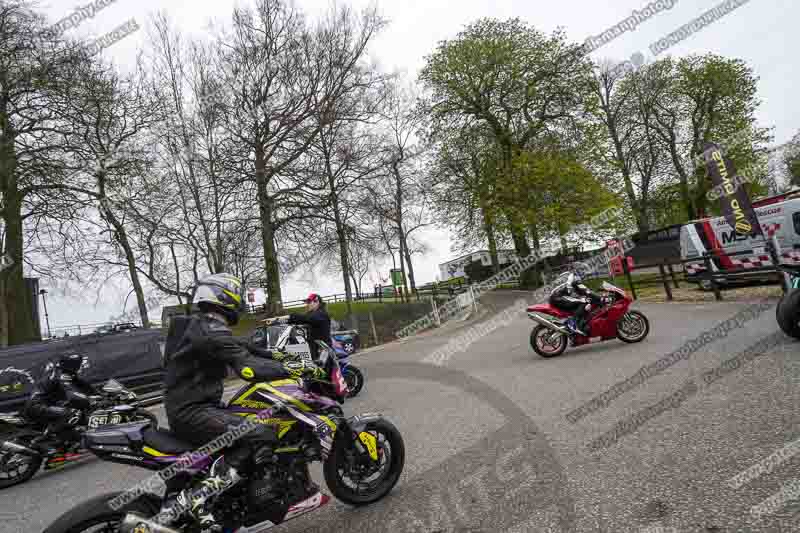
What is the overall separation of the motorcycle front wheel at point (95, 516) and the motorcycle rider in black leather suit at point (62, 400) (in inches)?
197

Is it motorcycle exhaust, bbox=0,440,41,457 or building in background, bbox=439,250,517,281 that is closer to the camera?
motorcycle exhaust, bbox=0,440,41,457

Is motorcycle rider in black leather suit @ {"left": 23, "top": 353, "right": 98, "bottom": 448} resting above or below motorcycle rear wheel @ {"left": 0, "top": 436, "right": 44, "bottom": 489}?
above

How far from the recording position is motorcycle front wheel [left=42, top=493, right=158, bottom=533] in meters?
2.62

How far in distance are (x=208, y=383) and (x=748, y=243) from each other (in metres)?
17.0

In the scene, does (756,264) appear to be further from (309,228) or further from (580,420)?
(309,228)

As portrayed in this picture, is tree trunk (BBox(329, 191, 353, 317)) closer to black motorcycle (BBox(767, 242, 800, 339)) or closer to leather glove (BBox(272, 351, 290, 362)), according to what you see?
black motorcycle (BBox(767, 242, 800, 339))

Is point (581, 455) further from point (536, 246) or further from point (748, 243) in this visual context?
point (536, 246)

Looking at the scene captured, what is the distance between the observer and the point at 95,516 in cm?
271

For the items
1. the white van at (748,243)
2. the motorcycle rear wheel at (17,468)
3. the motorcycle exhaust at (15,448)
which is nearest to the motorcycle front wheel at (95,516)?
the motorcycle exhaust at (15,448)

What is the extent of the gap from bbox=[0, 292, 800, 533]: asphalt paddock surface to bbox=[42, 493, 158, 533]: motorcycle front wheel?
1207 mm

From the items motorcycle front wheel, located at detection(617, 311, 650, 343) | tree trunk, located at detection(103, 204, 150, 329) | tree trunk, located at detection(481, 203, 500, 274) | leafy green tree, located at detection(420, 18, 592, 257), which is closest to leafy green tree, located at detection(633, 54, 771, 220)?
leafy green tree, located at detection(420, 18, 592, 257)

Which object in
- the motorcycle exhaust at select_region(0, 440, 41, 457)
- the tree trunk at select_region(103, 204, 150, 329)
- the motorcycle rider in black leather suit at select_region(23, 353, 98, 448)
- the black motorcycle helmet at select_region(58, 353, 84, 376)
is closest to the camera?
the motorcycle exhaust at select_region(0, 440, 41, 457)

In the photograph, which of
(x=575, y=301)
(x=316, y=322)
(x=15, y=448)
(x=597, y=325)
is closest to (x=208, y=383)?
(x=316, y=322)

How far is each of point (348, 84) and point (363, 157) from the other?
274cm
